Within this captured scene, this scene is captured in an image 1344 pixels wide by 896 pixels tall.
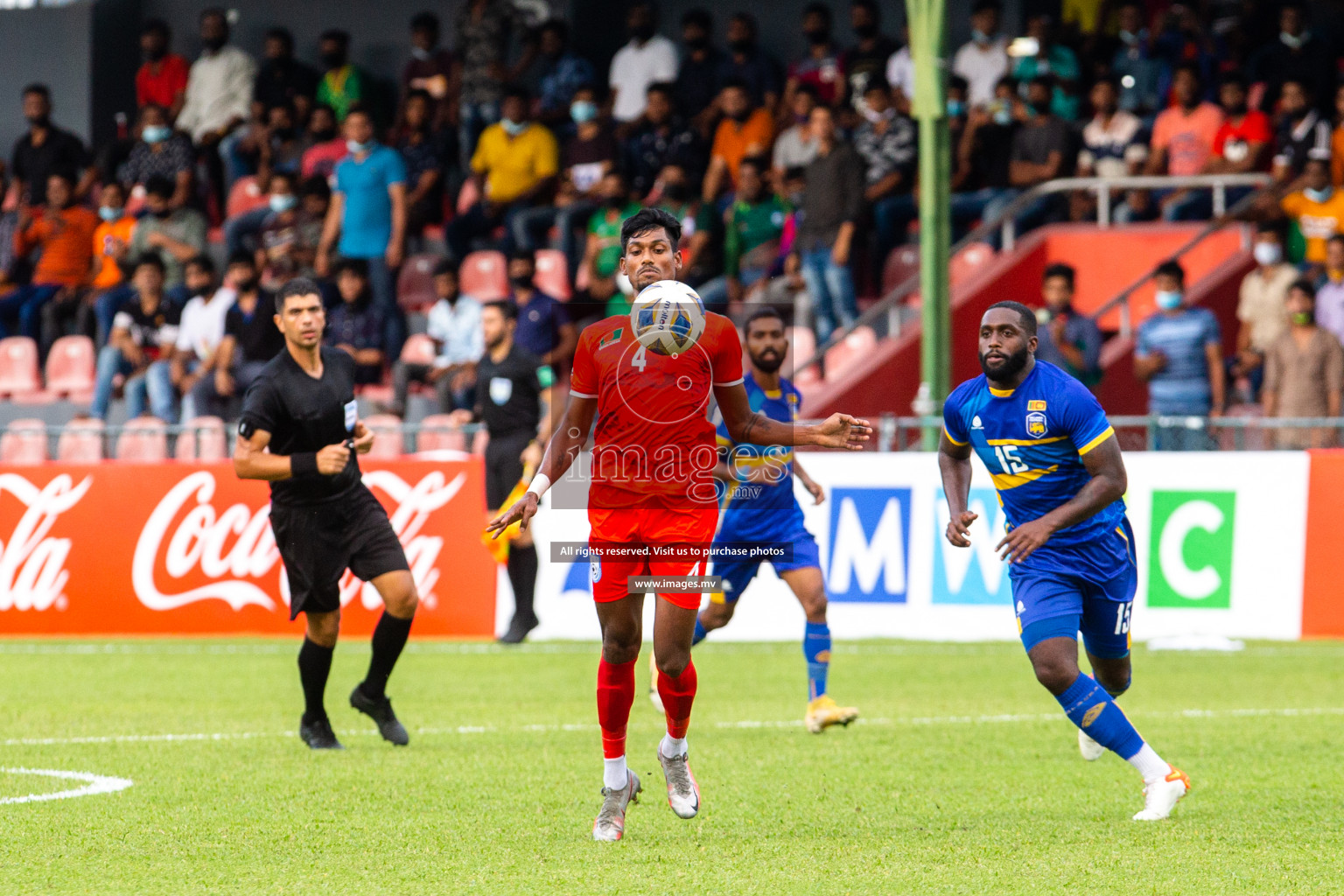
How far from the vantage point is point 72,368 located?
903 inches

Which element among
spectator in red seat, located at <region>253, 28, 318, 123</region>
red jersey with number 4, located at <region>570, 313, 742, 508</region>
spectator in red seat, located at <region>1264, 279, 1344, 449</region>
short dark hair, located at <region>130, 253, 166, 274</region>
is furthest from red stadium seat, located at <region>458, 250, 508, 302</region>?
red jersey with number 4, located at <region>570, 313, 742, 508</region>

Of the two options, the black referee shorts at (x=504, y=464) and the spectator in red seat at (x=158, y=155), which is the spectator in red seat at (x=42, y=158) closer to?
the spectator in red seat at (x=158, y=155)

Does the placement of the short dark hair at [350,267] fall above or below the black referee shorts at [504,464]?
above

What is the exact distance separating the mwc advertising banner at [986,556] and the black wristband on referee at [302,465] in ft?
21.1

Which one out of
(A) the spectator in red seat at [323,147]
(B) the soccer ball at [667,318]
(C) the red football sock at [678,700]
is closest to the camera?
(B) the soccer ball at [667,318]

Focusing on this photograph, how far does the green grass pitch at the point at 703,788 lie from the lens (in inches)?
248

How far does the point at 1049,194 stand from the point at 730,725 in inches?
453

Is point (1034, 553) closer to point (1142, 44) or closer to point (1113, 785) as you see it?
point (1113, 785)

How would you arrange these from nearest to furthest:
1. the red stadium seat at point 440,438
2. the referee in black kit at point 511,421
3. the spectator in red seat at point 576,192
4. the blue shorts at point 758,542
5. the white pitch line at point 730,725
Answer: the white pitch line at point 730,725 < the blue shorts at point 758,542 < the referee in black kit at point 511,421 < the red stadium seat at point 440,438 < the spectator in red seat at point 576,192

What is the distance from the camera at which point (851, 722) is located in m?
10.6

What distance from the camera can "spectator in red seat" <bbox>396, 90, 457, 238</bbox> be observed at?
22.8m

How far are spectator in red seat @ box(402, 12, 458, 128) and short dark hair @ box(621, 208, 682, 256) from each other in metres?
17.2

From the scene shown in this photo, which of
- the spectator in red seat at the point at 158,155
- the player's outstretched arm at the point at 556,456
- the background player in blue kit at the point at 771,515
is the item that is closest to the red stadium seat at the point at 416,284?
the spectator in red seat at the point at 158,155

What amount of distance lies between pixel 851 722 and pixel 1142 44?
12702 millimetres
